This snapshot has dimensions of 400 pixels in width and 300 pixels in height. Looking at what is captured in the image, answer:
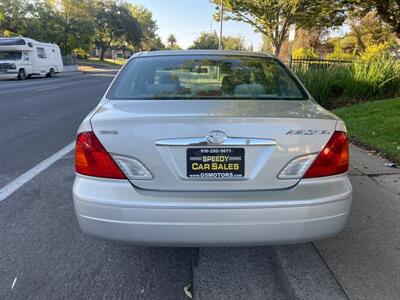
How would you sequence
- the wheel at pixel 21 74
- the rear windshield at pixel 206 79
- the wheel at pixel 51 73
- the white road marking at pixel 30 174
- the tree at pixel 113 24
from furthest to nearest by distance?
the tree at pixel 113 24 < the wheel at pixel 51 73 < the wheel at pixel 21 74 < the white road marking at pixel 30 174 < the rear windshield at pixel 206 79

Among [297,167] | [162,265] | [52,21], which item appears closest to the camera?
[297,167]

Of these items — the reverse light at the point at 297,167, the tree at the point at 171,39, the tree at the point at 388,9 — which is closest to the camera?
the reverse light at the point at 297,167

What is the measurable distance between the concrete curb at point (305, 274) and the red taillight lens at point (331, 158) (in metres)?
0.80

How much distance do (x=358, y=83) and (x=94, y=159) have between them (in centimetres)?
1019

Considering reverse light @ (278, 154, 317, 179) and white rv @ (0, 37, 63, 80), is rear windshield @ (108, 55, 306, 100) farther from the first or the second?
white rv @ (0, 37, 63, 80)

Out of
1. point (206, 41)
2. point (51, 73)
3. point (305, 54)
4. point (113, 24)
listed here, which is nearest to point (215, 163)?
point (51, 73)

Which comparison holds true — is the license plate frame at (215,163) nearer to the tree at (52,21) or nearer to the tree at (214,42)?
the tree at (52,21)

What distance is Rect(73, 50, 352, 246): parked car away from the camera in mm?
2488

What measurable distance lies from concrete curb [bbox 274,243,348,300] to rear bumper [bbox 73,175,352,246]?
41 centimetres

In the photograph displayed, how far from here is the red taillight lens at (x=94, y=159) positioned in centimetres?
258

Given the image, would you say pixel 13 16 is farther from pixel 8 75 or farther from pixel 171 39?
pixel 171 39

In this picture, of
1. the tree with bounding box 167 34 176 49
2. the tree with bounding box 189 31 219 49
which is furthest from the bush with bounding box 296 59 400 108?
the tree with bounding box 167 34 176 49

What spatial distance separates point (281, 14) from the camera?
25.9m

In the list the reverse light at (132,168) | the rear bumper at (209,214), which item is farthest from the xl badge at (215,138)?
the reverse light at (132,168)
